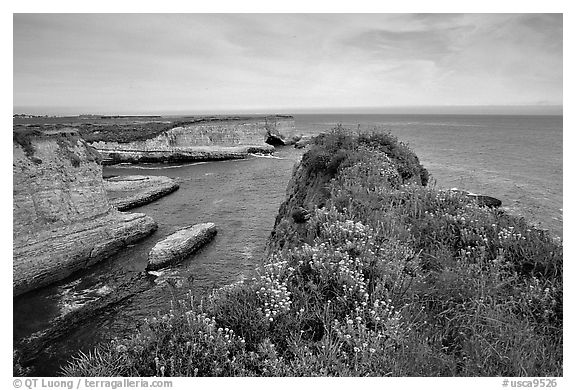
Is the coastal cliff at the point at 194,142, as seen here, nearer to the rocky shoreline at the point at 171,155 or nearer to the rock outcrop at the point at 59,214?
the rocky shoreline at the point at 171,155

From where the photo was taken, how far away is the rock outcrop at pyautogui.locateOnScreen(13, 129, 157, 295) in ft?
32.8

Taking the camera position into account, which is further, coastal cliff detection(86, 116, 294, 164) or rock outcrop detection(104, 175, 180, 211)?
coastal cliff detection(86, 116, 294, 164)

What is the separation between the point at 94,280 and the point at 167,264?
198cm

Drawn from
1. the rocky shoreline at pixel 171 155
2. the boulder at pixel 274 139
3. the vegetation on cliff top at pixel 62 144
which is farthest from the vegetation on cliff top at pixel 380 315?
the boulder at pixel 274 139

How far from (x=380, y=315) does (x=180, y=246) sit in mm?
8763

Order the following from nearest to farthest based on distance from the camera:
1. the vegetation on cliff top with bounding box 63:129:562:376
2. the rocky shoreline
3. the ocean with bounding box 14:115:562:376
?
the vegetation on cliff top with bounding box 63:129:562:376, the ocean with bounding box 14:115:562:376, the rocky shoreline

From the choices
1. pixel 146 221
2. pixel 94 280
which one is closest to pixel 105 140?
pixel 146 221

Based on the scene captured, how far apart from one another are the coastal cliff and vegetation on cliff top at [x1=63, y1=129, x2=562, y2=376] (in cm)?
3360

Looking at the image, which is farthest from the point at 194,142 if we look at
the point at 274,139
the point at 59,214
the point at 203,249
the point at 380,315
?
the point at 380,315

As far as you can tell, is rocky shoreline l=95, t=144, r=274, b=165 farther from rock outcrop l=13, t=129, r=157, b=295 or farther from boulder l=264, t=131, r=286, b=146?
rock outcrop l=13, t=129, r=157, b=295

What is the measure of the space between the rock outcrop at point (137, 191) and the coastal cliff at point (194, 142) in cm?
1714

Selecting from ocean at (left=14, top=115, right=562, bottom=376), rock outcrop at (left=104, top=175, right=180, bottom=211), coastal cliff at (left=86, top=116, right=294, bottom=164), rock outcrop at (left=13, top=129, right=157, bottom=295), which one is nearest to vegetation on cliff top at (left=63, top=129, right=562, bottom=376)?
ocean at (left=14, top=115, right=562, bottom=376)

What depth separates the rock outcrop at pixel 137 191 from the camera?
51.1 ft

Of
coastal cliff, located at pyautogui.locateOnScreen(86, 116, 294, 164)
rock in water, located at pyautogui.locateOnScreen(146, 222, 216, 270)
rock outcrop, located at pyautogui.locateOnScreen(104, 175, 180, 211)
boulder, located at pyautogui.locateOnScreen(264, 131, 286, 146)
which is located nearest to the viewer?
rock in water, located at pyautogui.locateOnScreen(146, 222, 216, 270)
